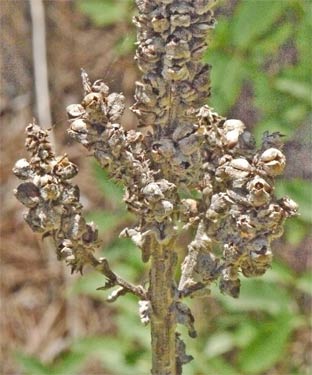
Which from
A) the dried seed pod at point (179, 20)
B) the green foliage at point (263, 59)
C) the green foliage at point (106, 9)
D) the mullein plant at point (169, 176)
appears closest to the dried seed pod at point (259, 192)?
the mullein plant at point (169, 176)

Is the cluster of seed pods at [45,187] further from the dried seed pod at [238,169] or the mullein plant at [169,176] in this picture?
the dried seed pod at [238,169]

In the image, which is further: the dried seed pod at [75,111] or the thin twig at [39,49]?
the thin twig at [39,49]

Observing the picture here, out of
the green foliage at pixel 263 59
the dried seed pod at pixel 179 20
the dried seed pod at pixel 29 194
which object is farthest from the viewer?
the green foliage at pixel 263 59

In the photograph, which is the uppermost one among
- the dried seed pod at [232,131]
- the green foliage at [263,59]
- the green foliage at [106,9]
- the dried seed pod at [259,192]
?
the green foliage at [106,9]

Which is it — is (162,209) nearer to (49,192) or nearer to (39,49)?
(49,192)

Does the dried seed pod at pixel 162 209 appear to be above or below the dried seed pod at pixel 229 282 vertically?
above

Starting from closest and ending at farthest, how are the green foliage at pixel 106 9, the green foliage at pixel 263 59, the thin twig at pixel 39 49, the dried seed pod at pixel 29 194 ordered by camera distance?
1. the dried seed pod at pixel 29 194
2. the green foliage at pixel 263 59
3. the green foliage at pixel 106 9
4. the thin twig at pixel 39 49

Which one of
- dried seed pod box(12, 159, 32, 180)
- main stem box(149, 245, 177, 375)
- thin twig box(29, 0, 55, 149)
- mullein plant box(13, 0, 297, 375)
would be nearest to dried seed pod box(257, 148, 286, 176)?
mullein plant box(13, 0, 297, 375)
